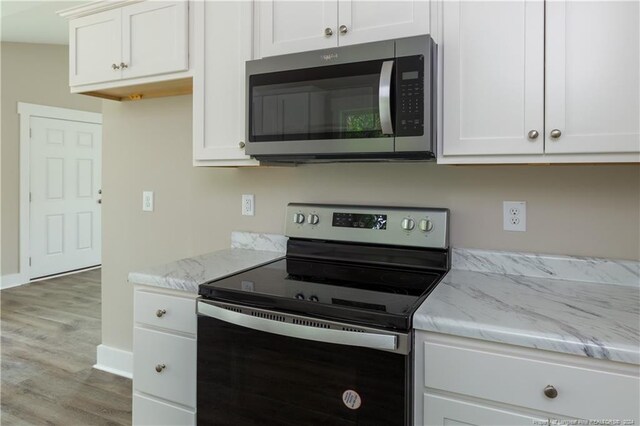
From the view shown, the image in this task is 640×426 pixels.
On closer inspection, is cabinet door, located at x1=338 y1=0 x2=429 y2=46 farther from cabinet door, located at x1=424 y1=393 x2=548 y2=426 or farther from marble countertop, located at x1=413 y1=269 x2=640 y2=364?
cabinet door, located at x1=424 y1=393 x2=548 y2=426

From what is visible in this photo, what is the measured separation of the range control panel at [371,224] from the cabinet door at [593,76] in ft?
1.75

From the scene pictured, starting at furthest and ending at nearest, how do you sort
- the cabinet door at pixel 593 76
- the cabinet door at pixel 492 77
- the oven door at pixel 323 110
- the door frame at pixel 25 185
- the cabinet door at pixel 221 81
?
the door frame at pixel 25 185 < the cabinet door at pixel 221 81 < the oven door at pixel 323 110 < the cabinet door at pixel 492 77 < the cabinet door at pixel 593 76

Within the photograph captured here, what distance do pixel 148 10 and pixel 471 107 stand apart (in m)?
1.63

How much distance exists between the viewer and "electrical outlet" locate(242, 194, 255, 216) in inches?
91.4

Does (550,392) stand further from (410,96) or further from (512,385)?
(410,96)

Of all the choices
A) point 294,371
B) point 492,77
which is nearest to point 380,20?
point 492,77

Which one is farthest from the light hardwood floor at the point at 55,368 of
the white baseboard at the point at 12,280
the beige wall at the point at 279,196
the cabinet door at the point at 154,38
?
the cabinet door at the point at 154,38

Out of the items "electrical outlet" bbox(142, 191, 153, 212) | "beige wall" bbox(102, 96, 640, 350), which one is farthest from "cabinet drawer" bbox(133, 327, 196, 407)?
"electrical outlet" bbox(142, 191, 153, 212)

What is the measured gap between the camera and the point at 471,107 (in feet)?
5.03

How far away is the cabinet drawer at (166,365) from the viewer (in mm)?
1713

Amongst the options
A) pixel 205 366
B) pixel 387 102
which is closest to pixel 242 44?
pixel 387 102

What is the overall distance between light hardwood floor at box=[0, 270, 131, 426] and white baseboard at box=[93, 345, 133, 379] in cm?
4

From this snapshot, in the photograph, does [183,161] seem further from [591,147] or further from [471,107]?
[591,147]

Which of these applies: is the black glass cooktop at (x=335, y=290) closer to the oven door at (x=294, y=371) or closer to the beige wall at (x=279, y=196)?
the oven door at (x=294, y=371)
